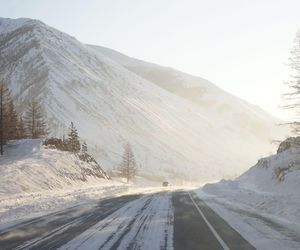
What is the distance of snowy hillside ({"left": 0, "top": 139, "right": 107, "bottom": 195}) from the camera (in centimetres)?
2993

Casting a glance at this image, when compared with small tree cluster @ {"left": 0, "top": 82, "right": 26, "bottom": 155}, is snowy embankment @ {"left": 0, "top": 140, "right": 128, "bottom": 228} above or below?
below

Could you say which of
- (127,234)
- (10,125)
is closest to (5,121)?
(10,125)

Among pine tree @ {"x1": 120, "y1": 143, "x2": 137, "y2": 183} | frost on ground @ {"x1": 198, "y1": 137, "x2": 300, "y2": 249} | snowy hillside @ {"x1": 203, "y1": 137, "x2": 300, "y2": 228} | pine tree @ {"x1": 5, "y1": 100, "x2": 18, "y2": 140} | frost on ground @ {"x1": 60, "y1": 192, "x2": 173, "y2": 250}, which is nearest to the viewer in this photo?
frost on ground @ {"x1": 60, "y1": 192, "x2": 173, "y2": 250}

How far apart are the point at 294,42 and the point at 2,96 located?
109 feet

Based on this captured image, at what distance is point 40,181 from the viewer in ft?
109

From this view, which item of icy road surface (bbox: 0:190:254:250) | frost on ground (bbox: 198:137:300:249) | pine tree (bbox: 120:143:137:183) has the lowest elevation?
icy road surface (bbox: 0:190:254:250)

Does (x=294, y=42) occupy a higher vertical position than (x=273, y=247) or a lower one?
higher

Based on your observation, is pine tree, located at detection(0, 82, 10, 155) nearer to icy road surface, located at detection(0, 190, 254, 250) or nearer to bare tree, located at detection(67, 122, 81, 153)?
bare tree, located at detection(67, 122, 81, 153)

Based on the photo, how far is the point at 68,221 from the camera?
565 inches

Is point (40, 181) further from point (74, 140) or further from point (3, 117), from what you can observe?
point (74, 140)

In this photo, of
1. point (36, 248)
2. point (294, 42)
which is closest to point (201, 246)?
point (36, 248)

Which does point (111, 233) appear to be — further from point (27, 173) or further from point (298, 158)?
point (298, 158)

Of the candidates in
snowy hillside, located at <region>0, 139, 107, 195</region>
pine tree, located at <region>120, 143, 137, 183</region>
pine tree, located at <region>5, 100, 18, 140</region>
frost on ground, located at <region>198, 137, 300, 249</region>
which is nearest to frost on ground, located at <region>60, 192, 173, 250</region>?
frost on ground, located at <region>198, 137, 300, 249</region>

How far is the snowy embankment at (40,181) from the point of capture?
19.8 meters
